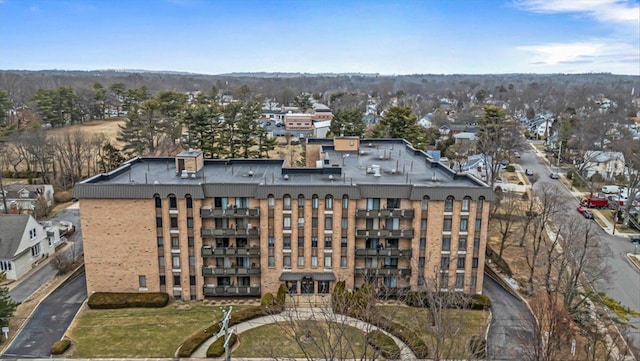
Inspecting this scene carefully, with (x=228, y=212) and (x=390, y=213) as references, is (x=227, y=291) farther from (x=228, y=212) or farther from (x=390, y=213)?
(x=390, y=213)

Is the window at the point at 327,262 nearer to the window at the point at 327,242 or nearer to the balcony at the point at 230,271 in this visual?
the window at the point at 327,242

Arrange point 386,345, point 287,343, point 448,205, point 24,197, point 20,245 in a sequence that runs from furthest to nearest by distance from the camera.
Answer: point 24,197
point 20,245
point 448,205
point 287,343
point 386,345

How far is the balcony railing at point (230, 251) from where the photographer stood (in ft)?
141

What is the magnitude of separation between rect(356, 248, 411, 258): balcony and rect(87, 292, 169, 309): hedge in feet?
57.9

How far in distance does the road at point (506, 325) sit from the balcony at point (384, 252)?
904 centimetres

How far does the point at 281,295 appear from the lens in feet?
138

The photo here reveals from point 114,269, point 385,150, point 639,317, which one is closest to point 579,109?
point 385,150

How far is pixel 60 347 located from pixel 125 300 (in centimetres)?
715

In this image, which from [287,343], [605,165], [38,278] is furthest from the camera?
[605,165]

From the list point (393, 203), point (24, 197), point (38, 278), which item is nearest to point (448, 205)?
point (393, 203)

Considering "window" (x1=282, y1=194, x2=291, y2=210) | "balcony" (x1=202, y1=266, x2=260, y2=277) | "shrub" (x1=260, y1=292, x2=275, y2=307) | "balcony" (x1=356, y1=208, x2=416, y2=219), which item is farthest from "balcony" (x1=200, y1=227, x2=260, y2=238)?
"balcony" (x1=356, y1=208, x2=416, y2=219)

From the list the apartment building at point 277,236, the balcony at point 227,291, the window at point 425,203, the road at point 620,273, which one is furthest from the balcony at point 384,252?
the road at point 620,273

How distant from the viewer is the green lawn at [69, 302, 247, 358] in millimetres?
35594

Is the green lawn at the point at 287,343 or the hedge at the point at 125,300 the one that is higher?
the hedge at the point at 125,300
